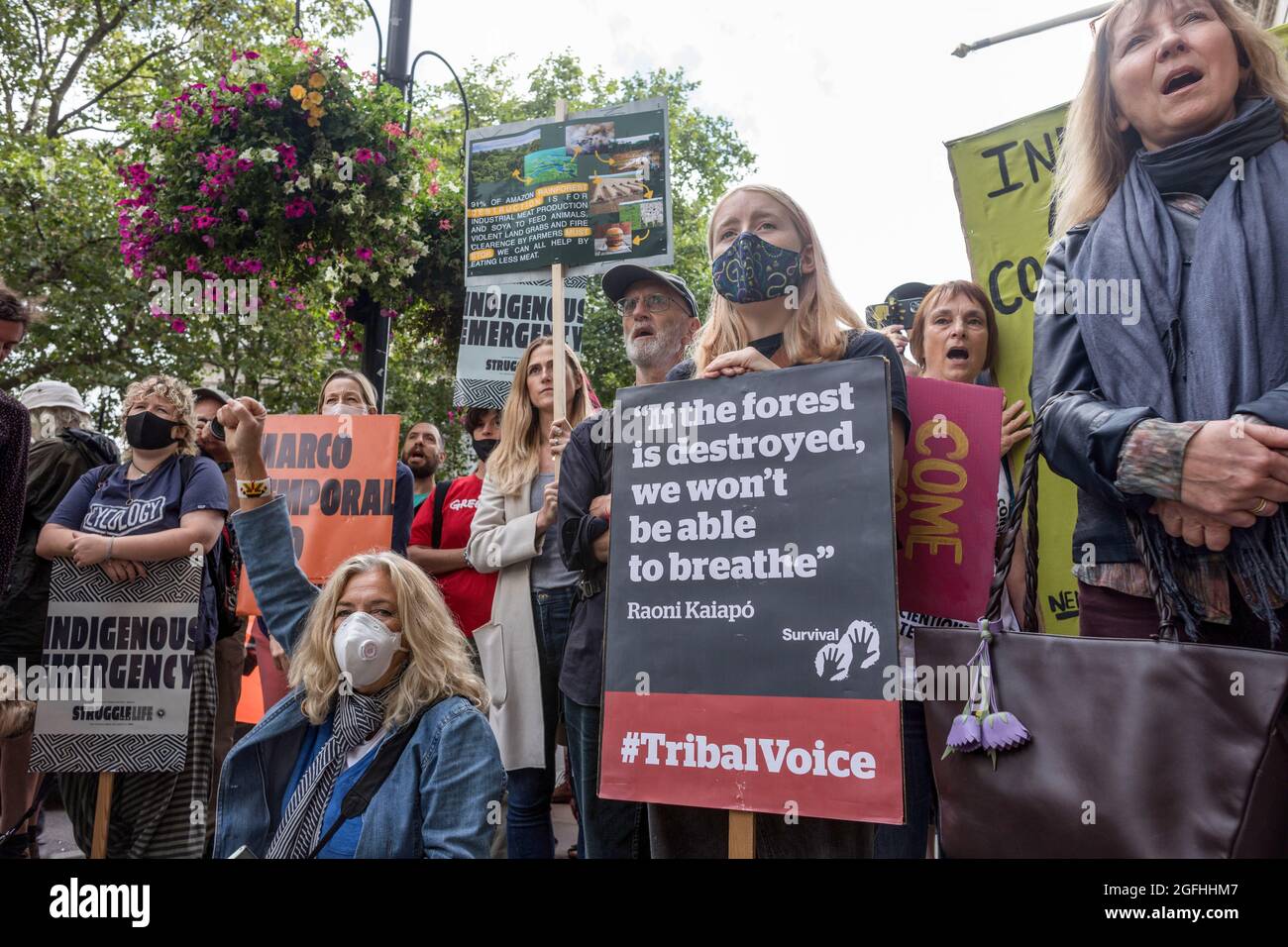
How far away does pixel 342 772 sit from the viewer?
99.3 inches

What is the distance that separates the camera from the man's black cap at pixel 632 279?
3969 mm

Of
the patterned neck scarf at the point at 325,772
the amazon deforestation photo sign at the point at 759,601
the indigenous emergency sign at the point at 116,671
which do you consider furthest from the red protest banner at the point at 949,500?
the indigenous emergency sign at the point at 116,671

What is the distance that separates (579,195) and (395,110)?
183 centimetres

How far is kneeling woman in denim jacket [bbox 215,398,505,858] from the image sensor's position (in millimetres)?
2377

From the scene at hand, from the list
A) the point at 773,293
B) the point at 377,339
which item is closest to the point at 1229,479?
the point at 773,293

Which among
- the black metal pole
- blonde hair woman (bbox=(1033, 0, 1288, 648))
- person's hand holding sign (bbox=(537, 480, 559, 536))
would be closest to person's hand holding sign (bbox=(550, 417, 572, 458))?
person's hand holding sign (bbox=(537, 480, 559, 536))

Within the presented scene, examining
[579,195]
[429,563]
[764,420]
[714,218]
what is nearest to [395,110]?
[579,195]

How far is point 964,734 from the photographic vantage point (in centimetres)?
198

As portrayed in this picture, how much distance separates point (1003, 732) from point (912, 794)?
0.94 meters

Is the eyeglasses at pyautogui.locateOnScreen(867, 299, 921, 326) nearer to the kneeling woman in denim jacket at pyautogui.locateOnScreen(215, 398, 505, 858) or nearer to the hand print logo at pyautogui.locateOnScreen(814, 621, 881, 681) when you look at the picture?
the hand print logo at pyautogui.locateOnScreen(814, 621, 881, 681)

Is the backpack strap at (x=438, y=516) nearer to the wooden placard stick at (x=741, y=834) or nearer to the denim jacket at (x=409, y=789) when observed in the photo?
the denim jacket at (x=409, y=789)

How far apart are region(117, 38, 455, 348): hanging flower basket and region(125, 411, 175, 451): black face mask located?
1.02 metres

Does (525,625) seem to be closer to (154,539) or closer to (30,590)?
(154,539)

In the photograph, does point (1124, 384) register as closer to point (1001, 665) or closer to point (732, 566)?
point (1001, 665)
